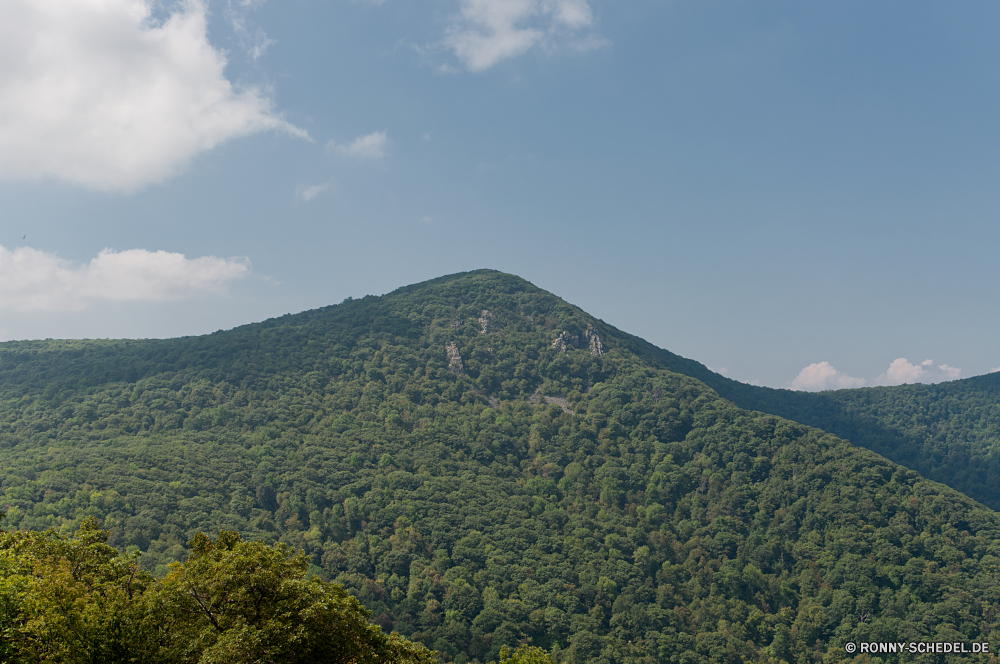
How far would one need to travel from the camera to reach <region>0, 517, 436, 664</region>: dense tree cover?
25562 mm

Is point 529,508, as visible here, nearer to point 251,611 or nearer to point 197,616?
point 197,616

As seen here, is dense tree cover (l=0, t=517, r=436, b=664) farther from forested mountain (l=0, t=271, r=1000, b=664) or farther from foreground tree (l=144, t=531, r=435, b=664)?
forested mountain (l=0, t=271, r=1000, b=664)

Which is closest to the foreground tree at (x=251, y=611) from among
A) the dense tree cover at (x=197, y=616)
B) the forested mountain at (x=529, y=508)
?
the dense tree cover at (x=197, y=616)

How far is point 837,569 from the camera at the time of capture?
12938 centimetres

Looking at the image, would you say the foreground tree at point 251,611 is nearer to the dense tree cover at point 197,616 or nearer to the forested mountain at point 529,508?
the dense tree cover at point 197,616

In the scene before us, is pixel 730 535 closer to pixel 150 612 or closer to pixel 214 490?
pixel 214 490

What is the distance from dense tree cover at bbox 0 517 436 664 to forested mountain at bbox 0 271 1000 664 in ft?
281

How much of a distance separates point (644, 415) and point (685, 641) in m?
Result: 88.2

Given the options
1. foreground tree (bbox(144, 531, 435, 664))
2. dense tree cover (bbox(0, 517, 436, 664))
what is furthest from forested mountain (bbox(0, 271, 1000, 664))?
foreground tree (bbox(144, 531, 435, 664))

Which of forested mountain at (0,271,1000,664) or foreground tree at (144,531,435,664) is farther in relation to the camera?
forested mountain at (0,271,1000,664)

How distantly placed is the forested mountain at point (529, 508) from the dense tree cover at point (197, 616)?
85.5 metres

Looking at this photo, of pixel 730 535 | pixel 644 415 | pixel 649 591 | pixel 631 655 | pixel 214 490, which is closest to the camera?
pixel 631 655

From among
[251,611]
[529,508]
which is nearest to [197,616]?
[251,611]

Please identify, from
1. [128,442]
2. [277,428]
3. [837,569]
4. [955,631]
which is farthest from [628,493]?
[128,442]
